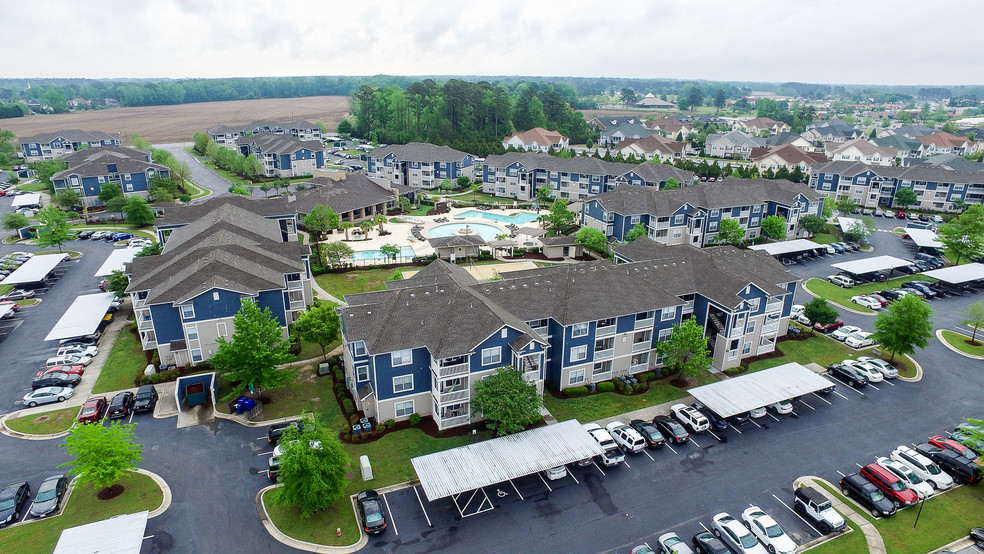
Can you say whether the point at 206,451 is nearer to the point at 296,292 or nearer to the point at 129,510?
the point at 129,510

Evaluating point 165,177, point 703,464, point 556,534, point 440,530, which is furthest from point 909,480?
point 165,177

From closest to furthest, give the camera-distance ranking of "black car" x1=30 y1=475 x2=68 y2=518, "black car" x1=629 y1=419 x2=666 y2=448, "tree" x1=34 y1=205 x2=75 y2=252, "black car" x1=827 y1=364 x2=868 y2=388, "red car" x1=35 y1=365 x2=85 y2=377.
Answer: "black car" x1=30 y1=475 x2=68 y2=518 < "black car" x1=629 y1=419 x2=666 y2=448 < "red car" x1=35 y1=365 x2=85 y2=377 < "black car" x1=827 y1=364 x2=868 y2=388 < "tree" x1=34 y1=205 x2=75 y2=252

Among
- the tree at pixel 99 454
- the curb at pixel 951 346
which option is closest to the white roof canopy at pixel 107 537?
the tree at pixel 99 454

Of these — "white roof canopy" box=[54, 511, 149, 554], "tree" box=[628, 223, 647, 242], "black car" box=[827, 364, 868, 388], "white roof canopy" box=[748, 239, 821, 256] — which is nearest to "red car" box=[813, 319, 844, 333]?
"black car" box=[827, 364, 868, 388]

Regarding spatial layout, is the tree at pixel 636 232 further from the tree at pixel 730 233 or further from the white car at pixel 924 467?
the white car at pixel 924 467

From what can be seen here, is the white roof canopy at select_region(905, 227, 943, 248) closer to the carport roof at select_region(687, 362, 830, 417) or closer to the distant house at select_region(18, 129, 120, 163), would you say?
the carport roof at select_region(687, 362, 830, 417)

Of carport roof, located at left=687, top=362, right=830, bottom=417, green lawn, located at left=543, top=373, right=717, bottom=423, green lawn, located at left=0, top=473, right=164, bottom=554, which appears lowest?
green lawn, located at left=543, top=373, right=717, bottom=423

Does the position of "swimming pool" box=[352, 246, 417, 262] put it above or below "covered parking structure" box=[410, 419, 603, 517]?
below

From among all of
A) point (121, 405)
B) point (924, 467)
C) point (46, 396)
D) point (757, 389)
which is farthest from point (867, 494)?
point (46, 396)
